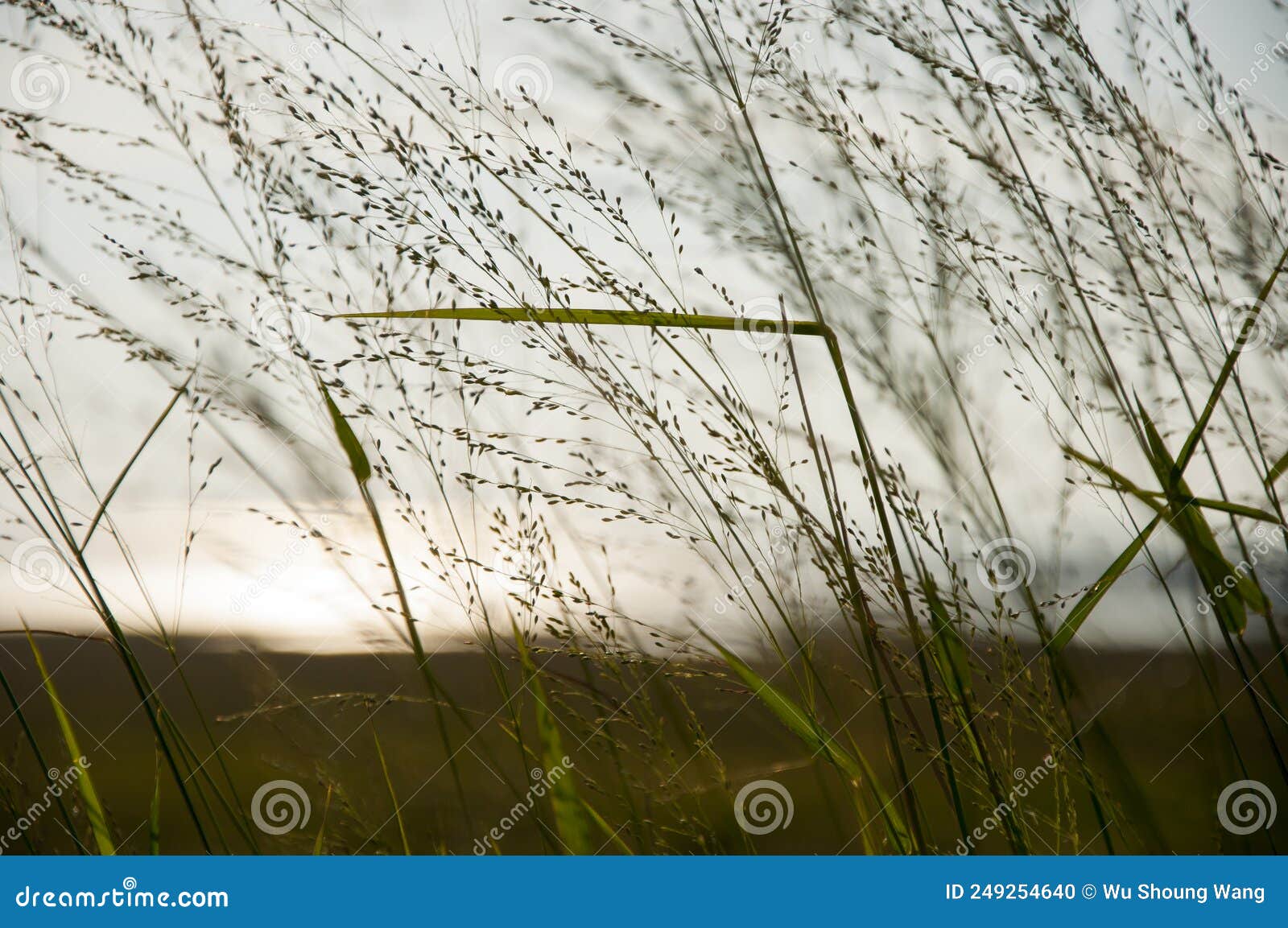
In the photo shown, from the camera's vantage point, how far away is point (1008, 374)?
3.87 feet

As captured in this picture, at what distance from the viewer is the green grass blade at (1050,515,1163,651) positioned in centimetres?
83

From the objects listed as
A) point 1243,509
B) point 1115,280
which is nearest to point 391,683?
point 1243,509

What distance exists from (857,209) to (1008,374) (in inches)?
13.6

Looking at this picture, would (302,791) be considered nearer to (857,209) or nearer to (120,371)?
(120,371)

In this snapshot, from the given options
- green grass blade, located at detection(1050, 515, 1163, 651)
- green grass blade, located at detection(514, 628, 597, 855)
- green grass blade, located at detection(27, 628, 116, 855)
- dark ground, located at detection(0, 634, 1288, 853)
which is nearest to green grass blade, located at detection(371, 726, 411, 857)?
dark ground, located at detection(0, 634, 1288, 853)

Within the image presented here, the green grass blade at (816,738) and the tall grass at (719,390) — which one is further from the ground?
the tall grass at (719,390)

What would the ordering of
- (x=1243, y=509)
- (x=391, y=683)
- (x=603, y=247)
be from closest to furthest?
(x=1243, y=509) → (x=603, y=247) → (x=391, y=683)

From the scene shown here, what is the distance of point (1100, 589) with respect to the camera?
835 millimetres

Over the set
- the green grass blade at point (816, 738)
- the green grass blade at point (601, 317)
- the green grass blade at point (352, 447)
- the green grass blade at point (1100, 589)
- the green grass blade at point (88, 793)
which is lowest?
the green grass blade at point (88, 793)

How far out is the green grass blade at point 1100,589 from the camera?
2.73ft

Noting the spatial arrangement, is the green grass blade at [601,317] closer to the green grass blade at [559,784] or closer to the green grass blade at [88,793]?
the green grass blade at [559,784]

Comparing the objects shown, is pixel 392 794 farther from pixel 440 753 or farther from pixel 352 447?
pixel 352 447

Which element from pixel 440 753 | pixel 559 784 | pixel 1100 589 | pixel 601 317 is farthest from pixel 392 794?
pixel 1100 589

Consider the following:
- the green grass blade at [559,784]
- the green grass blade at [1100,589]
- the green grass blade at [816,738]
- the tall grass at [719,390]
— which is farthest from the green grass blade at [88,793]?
the green grass blade at [1100,589]
